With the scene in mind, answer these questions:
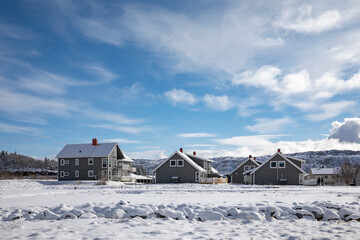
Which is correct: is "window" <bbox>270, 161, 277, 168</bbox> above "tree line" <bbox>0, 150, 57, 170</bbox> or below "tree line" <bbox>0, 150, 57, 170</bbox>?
above

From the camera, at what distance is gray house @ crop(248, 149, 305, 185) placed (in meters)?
49.3

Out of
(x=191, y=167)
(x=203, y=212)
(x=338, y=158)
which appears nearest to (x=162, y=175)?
(x=191, y=167)

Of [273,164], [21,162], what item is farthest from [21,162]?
[273,164]

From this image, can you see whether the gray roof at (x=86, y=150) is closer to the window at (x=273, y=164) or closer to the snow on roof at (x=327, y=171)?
the window at (x=273, y=164)

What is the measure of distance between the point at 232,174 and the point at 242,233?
181 ft

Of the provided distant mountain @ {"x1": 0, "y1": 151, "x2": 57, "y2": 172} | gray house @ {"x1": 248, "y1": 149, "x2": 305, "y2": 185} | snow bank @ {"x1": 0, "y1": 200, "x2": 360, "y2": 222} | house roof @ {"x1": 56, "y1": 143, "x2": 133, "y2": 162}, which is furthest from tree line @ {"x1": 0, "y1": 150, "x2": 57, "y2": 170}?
snow bank @ {"x1": 0, "y1": 200, "x2": 360, "y2": 222}

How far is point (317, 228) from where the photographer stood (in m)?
9.45

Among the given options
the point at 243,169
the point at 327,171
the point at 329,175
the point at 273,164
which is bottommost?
the point at 329,175

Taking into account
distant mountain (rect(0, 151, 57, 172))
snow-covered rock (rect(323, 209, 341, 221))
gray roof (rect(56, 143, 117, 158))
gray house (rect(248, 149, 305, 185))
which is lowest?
distant mountain (rect(0, 151, 57, 172))

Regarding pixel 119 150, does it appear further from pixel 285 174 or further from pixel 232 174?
pixel 285 174

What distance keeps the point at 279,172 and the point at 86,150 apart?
33795mm

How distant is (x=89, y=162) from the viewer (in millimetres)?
57188

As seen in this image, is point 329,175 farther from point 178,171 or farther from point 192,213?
point 192,213

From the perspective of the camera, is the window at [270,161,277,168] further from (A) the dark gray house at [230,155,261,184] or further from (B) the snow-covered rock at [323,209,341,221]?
(B) the snow-covered rock at [323,209,341,221]
